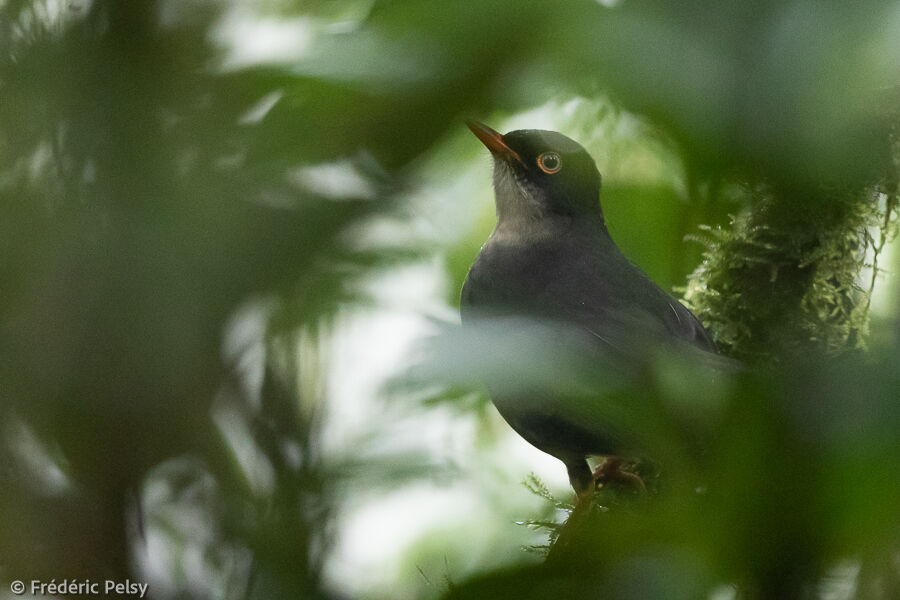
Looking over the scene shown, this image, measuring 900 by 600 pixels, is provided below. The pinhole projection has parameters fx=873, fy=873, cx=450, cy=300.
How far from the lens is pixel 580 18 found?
653 millimetres

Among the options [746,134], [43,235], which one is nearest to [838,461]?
[746,134]

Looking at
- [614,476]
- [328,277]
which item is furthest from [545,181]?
[328,277]

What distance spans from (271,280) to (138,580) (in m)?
0.23

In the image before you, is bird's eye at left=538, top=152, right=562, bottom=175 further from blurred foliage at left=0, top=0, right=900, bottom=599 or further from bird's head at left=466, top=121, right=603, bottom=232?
blurred foliage at left=0, top=0, right=900, bottom=599

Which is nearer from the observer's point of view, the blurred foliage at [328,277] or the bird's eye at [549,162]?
the blurred foliage at [328,277]

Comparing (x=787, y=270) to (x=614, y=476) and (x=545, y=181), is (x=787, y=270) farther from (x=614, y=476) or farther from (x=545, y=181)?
(x=545, y=181)

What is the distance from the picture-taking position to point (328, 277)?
57cm

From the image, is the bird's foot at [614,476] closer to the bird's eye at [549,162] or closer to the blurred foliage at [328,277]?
the bird's eye at [549,162]

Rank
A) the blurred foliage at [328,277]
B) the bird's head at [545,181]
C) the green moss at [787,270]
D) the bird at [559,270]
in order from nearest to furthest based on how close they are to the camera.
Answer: the blurred foliage at [328,277], the green moss at [787,270], the bird at [559,270], the bird's head at [545,181]

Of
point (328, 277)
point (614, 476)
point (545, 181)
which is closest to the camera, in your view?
point (328, 277)

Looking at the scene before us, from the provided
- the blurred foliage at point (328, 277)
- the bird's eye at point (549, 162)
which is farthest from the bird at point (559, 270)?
the blurred foliage at point (328, 277)

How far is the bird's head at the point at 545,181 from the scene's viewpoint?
311 cm

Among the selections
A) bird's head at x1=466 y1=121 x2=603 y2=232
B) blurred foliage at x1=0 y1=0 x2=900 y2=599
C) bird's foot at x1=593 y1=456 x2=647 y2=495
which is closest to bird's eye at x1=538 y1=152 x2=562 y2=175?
bird's head at x1=466 y1=121 x2=603 y2=232

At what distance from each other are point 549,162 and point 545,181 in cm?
8
